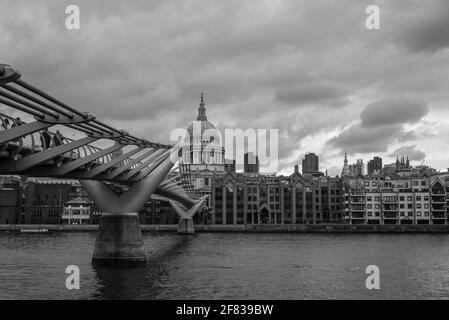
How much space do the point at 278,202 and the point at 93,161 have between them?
113 meters

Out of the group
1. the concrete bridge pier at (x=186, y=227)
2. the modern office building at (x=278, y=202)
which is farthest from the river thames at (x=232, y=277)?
the modern office building at (x=278, y=202)

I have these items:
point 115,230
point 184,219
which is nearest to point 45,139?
point 115,230

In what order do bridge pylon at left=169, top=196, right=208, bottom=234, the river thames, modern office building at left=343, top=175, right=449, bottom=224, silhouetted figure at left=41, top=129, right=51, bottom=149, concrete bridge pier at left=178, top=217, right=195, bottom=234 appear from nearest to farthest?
silhouetted figure at left=41, top=129, right=51, bottom=149
the river thames
concrete bridge pier at left=178, top=217, right=195, bottom=234
bridge pylon at left=169, top=196, right=208, bottom=234
modern office building at left=343, top=175, right=449, bottom=224

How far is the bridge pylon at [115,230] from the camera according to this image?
50.7 m

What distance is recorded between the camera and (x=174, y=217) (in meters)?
165

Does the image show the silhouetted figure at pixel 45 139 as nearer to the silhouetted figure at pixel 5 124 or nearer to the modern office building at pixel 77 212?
the silhouetted figure at pixel 5 124

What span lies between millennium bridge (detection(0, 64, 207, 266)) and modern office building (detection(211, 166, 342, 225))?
9750 centimetres

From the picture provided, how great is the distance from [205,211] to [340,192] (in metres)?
39.0

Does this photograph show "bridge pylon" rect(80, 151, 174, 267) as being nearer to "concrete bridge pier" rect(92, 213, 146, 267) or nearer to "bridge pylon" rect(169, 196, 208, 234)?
"concrete bridge pier" rect(92, 213, 146, 267)

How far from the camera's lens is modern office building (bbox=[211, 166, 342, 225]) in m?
153

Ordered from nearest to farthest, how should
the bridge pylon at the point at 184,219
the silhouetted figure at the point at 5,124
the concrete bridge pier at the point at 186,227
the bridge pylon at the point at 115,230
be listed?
→ 1. the silhouetted figure at the point at 5,124
2. the bridge pylon at the point at 115,230
3. the concrete bridge pier at the point at 186,227
4. the bridge pylon at the point at 184,219

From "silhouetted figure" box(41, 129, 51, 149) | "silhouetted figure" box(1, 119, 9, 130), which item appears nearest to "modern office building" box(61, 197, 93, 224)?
"silhouetted figure" box(41, 129, 51, 149)

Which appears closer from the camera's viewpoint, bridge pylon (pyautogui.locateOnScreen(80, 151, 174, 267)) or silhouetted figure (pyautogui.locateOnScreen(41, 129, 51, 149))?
silhouetted figure (pyautogui.locateOnScreen(41, 129, 51, 149))

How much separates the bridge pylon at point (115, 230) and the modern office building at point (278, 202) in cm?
10139
